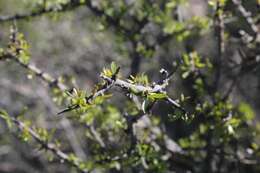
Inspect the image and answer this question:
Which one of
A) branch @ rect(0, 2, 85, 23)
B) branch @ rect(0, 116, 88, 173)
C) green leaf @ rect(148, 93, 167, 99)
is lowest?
green leaf @ rect(148, 93, 167, 99)

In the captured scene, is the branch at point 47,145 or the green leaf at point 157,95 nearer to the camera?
the green leaf at point 157,95

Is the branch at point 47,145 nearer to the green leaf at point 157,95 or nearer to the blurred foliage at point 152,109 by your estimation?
the blurred foliage at point 152,109

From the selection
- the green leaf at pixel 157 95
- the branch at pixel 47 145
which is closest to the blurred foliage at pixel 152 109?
the branch at pixel 47 145

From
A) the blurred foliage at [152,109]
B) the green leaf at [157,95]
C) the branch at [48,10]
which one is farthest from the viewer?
the branch at [48,10]

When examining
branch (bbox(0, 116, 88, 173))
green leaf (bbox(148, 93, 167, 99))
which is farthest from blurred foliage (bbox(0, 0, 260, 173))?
green leaf (bbox(148, 93, 167, 99))

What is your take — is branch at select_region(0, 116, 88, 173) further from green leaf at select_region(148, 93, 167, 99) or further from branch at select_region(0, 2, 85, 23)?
green leaf at select_region(148, 93, 167, 99)

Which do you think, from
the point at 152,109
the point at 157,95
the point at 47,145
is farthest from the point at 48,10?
the point at 157,95

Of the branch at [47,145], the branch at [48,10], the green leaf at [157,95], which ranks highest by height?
the branch at [48,10]

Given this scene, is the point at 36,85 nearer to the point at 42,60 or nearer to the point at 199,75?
the point at 42,60

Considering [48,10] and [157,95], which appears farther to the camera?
[48,10]

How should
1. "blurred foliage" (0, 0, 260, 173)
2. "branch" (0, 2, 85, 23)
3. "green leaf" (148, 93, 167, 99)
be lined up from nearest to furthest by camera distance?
"green leaf" (148, 93, 167, 99) < "blurred foliage" (0, 0, 260, 173) < "branch" (0, 2, 85, 23)

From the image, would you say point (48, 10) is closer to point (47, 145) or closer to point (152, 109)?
point (47, 145)

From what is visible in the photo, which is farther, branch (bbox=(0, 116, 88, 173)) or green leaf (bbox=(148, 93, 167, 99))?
branch (bbox=(0, 116, 88, 173))

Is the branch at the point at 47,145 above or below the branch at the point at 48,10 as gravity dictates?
below
